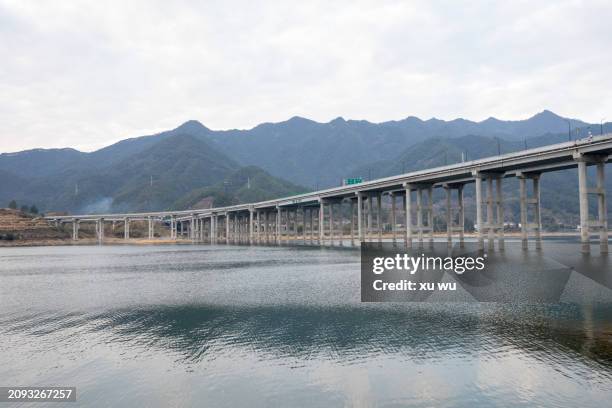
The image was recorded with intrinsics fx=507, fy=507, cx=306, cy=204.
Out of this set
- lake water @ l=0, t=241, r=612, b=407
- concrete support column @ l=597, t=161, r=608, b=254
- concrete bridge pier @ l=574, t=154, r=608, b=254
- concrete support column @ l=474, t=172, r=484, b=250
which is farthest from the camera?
concrete support column @ l=474, t=172, r=484, b=250

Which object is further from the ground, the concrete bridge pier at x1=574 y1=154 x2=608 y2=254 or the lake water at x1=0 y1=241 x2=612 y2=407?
the concrete bridge pier at x1=574 y1=154 x2=608 y2=254

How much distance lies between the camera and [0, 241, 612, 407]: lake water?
21734 mm

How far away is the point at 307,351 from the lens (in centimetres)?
2812

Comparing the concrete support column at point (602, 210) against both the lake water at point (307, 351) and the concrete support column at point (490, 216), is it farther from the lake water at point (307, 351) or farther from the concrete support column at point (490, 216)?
the lake water at point (307, 351)

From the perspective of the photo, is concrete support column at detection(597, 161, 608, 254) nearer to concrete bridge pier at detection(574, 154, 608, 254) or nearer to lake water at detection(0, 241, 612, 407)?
concrete bridge pier at detection(574, 154, 608, 254)

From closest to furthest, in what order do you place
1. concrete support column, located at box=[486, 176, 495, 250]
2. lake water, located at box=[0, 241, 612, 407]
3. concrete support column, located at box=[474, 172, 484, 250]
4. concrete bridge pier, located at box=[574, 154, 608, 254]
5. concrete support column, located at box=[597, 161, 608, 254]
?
lake water, located at box=[0, 241, 612, 407] → concrete bridge pier, located at box=[574, 154, 608, 254] → concrete support column, located at box=[597, 161, 608, 254] → concrete support column, located at box=[474, 172, 484, 250] → concrete support column, located at box=[486, 176, 495, 250]

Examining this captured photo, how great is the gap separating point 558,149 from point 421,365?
6728 cm

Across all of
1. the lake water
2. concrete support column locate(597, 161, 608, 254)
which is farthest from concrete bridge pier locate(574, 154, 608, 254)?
the lake water

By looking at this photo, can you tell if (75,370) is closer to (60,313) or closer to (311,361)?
(311,361)

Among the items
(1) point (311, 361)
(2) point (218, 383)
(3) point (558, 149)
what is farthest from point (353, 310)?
(3) point (558, 149)

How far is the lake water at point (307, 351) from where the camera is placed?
21.7 metres

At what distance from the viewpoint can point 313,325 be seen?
34531 millimetres

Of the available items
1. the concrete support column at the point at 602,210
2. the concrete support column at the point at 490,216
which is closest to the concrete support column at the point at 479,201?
the concrete support column at the point at 490,216

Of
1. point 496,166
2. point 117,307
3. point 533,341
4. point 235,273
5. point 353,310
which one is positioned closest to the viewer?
point 533,341
